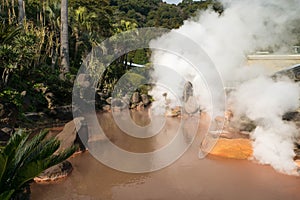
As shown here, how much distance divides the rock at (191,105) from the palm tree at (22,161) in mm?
15765

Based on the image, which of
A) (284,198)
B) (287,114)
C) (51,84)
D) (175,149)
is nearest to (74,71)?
(51,84)

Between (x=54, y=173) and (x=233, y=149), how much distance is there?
6382 millimetres

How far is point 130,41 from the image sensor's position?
97.4 ft

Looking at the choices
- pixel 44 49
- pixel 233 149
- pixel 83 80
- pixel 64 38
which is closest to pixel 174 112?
pixel 83 80

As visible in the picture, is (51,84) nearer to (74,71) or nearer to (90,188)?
(74,71)

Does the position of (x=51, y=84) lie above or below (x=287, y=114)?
above

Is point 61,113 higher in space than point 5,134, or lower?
higher

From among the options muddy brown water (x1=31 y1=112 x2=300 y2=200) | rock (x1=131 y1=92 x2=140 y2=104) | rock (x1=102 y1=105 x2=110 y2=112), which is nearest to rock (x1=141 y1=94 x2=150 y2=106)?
rock (x1=131 y1=92 x2=140 y2=104)

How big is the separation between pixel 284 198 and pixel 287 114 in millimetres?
4943

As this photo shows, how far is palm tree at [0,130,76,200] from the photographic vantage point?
4.99 metres

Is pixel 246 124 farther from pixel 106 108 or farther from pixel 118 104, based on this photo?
pixel 118 104

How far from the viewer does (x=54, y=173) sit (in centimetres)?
971

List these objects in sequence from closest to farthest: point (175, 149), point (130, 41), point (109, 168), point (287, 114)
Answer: point (109, 168), point (287, 114), point (175, 149), point (130, 41)

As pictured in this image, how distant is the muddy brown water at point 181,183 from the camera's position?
851 centimetres
